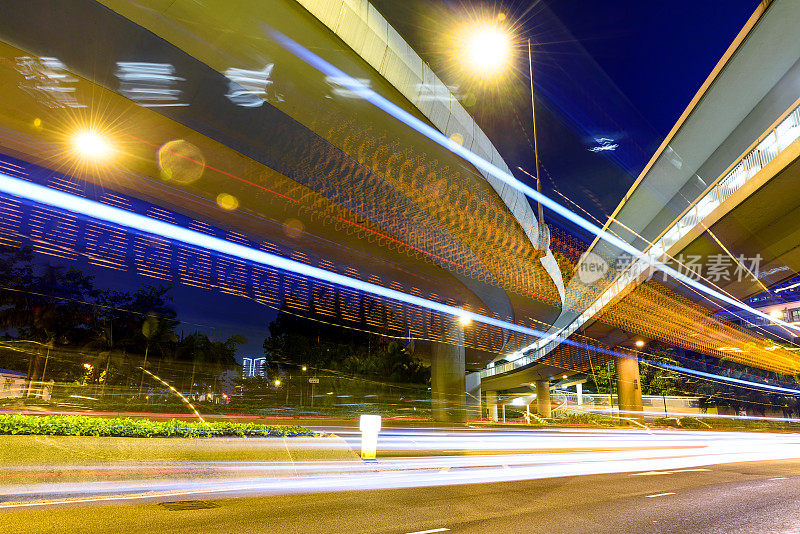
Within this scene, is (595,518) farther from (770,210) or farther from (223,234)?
(223,234)

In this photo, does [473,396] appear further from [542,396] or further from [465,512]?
[465,512]

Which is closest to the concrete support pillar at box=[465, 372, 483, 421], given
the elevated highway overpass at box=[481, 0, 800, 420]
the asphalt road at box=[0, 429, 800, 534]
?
the elevated highway overpass at box=[481, 0, 800, 420]

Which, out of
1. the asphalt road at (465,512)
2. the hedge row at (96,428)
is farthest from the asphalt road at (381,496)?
the hedge row at (96,428)

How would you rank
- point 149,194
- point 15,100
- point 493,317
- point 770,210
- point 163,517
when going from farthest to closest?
1. point 493,317
2. point 770,210
3. point 149,194
4. point 15,100
5. point 163,517

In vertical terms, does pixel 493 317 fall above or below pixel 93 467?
above

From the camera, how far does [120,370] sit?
38031 millimetres

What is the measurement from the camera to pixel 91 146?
1216cm

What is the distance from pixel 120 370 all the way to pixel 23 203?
96.6ft

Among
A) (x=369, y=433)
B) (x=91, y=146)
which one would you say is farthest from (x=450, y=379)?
(x=91, y=146)

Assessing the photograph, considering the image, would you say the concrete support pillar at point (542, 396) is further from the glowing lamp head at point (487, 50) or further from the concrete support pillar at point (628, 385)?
the glowing lamp head at point (487, 50)

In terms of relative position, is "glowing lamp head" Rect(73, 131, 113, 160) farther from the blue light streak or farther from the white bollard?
the white bollard

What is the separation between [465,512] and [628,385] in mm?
38911

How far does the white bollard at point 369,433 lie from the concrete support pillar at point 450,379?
59.0 ft

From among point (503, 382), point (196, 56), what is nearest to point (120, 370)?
point (196, 56)
